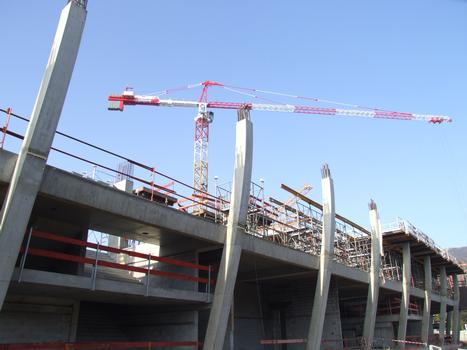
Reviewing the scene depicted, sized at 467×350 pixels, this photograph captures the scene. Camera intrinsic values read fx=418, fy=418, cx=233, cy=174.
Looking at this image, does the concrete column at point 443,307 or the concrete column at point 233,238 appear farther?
the concrete column at point 443,307

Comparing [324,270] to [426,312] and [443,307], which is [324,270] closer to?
[426,312]

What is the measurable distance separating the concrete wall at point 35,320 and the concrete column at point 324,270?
1116 cm

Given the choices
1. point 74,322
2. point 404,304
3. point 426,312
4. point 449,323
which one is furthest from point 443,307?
point 74,322

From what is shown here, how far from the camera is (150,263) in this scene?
18.4m

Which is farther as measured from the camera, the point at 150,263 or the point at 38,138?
the point at 150,263

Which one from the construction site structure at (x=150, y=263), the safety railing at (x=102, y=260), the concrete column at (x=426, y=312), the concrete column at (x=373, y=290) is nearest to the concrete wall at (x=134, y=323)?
the construction site structure at (x=150, y=263)

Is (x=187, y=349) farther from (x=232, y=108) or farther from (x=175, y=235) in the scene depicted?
(x=232, y=108)

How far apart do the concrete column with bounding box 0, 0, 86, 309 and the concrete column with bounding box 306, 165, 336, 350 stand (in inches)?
577

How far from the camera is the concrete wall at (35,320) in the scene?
1448 centimetres

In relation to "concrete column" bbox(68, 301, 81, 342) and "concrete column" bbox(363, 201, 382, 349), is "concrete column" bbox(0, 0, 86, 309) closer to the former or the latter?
"concrete column" bbox(68, 301, 81, 342)

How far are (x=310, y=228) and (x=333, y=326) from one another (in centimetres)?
600

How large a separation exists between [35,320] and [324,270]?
1306cm

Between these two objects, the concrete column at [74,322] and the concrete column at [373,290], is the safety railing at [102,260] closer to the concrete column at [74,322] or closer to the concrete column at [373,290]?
the concrete column at [74,322]

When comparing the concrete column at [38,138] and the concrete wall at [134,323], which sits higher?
the concrete column at [38,138]
